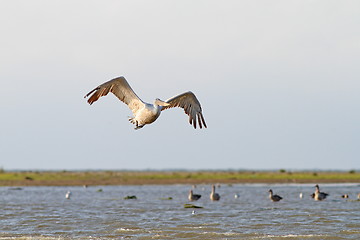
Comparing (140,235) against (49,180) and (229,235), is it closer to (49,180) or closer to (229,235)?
(229,235)

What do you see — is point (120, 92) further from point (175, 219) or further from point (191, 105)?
point (175, 219)

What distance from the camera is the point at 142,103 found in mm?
15062

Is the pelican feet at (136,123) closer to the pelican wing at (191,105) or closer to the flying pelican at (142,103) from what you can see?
the flying pelican at (142,103)

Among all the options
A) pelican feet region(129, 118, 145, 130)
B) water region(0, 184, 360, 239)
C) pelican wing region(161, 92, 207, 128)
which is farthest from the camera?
water region(0, 184, 360, 239)

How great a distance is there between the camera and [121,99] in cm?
1548

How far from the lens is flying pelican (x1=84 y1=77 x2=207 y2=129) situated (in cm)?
1475

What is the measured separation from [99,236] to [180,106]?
592 cm

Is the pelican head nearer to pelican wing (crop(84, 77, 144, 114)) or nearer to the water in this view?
pelican wing (crop(84, 77, 144, 114))

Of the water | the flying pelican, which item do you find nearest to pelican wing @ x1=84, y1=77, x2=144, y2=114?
the flying pelican

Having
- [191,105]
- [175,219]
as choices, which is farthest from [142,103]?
[175,219]

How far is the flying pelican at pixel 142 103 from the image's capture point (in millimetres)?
14750

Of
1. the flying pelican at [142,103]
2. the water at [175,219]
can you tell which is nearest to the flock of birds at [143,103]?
the flying pelican at [142,103]

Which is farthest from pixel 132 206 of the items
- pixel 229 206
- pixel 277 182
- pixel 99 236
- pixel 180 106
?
pixel 277 182

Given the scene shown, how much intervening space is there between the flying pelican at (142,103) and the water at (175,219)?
16.5ft
